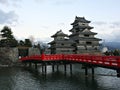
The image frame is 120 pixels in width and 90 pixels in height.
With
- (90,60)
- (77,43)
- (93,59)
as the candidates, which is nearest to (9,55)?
(77,43)

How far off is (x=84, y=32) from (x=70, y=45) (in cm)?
701

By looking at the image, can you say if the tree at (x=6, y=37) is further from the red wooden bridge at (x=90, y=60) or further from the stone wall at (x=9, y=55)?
the red wooden bridge at (x=90, y=60)

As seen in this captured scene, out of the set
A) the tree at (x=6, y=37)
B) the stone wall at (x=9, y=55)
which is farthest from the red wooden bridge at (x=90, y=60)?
the tree at (x=6, y=37)

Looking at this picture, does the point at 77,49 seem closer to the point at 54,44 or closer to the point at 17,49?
the point at 54,44

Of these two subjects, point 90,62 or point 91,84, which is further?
point 90,62

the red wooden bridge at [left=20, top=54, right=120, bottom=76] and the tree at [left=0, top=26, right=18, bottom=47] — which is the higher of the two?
the tree at [left=0, top=26, right=18, bottom=47]

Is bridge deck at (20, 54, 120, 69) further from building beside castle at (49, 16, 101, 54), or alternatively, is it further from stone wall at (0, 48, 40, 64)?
building beside castle at (49, 16, 101, 54)

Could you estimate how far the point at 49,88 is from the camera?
30094 mm

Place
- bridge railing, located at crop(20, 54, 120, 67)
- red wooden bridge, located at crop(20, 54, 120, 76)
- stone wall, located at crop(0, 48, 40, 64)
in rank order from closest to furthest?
1. red wooden bridge, located at crop(20, 54, 120, 76)
2. bridge railing, located at crop(20, 54, 120, 67)
3. stone wall, located at crop(0, 48, 40, 64)

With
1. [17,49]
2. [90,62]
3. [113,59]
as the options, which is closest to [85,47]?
[17,49]

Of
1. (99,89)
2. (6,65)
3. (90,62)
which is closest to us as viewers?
(99,89)

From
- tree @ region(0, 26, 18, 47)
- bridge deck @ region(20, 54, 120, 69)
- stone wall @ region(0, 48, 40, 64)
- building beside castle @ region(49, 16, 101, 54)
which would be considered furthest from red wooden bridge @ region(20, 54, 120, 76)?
building beside castle @ region(49, 16, 101, 54)

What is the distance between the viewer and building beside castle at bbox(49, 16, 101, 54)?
78688 mm

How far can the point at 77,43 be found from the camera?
79.6m
